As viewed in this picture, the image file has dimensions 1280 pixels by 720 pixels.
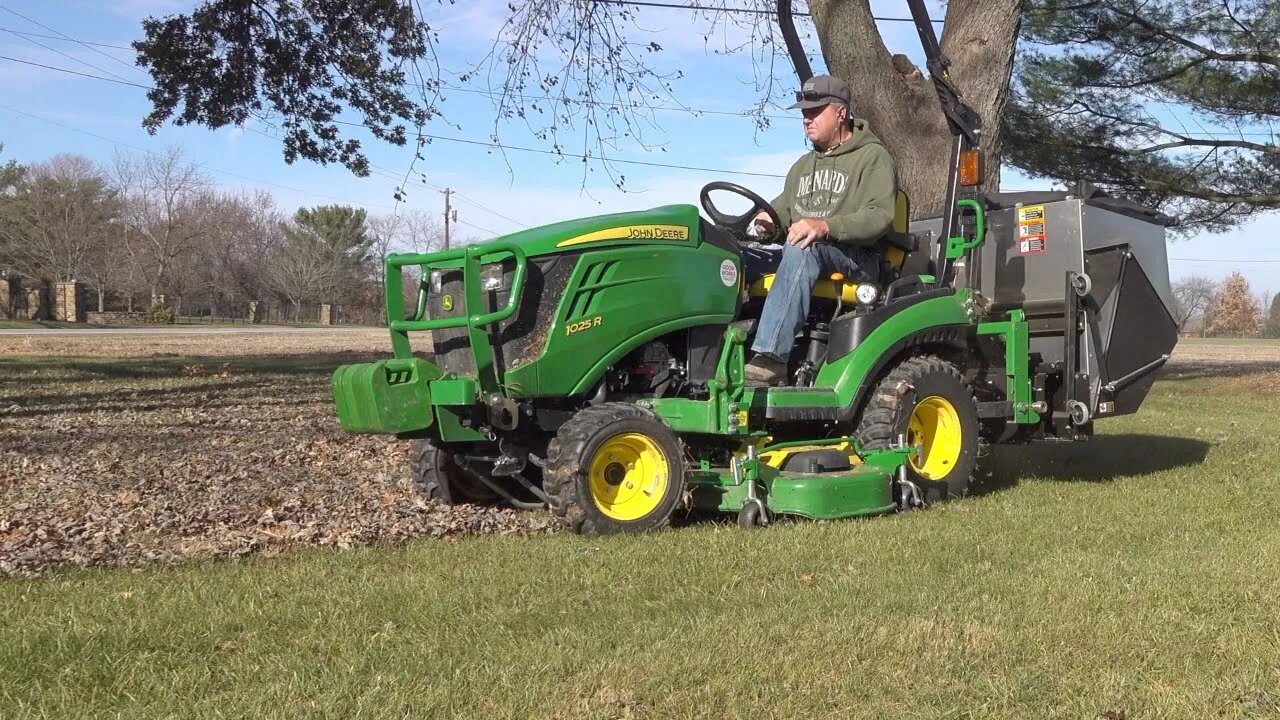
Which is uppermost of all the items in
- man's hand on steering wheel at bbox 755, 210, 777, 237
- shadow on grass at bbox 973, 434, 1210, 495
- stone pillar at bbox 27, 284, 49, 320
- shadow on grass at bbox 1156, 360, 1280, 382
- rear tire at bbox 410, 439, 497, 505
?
stone pillar at bbox 27, 284, 49, 320

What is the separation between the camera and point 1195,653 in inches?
143

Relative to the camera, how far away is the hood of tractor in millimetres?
5379

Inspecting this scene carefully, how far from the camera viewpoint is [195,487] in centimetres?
672

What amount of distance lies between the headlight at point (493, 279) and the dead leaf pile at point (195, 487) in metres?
1.18

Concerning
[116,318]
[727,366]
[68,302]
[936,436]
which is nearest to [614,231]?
[727,366]

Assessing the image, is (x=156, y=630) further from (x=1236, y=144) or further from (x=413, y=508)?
(x=1236, y=144)

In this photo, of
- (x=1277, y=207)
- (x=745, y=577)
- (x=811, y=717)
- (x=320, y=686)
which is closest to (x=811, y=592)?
(x=745, y=577)

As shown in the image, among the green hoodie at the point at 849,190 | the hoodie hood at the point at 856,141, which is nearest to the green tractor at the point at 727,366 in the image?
the green hoodie at the point at 849,190

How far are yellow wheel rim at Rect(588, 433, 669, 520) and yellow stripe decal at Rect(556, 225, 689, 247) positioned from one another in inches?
36.8

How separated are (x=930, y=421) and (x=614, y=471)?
2124mm

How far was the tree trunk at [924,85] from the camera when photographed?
975 centimetres

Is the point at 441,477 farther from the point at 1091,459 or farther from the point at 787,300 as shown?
the point at 1091,459

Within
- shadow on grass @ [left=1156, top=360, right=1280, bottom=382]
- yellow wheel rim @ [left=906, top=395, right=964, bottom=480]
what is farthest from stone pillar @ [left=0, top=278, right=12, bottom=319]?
yellow wheel rim @ [left=906, top=395, right=964, bottom=480]

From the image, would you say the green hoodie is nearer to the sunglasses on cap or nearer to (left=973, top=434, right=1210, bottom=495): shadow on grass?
the sunglasses on cap
